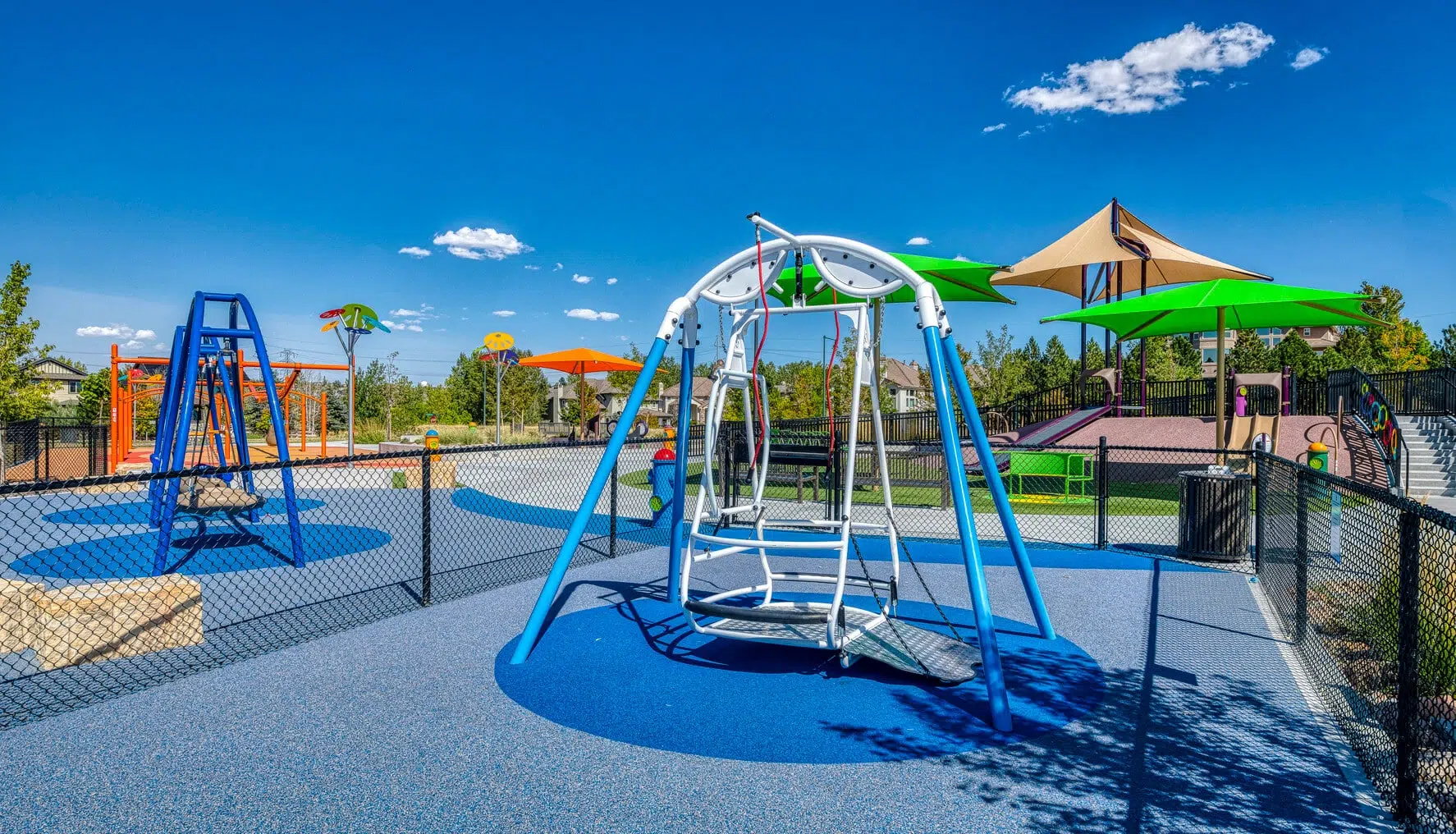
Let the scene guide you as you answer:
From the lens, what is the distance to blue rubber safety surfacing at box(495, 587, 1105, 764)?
4059 millimetres

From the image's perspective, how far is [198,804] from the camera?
331 centimetres

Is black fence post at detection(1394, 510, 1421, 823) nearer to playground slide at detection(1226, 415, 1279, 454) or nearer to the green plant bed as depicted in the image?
the green plant bed

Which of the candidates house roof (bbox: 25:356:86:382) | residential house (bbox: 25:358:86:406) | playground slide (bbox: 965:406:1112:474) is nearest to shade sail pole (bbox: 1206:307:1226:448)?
playground slide (bbox: 965:406:1112:474)

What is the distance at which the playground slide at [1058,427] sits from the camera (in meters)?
17.7

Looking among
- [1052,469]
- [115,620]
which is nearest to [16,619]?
[115,620]

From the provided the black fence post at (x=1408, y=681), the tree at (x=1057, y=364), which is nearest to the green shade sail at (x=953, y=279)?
the black fence post at (x=1408, y=681)

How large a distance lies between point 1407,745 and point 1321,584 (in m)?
2.79

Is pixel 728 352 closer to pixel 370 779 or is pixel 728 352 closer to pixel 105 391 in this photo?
pixel 370 779

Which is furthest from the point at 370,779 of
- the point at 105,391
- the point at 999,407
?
the point at 105,391

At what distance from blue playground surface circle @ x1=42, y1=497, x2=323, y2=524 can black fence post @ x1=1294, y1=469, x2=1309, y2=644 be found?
12.0 metres

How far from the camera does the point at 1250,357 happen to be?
42906 mm

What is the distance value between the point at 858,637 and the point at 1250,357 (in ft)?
152

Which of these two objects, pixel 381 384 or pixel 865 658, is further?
pixel 381 384

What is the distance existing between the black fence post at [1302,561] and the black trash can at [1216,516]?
3.18 metres
